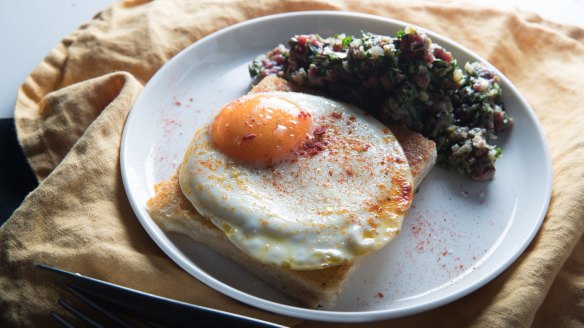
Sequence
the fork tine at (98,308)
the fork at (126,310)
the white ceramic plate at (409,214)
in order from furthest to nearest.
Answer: the white ceramic plate at (409,214) < the fork tine at (98,308) < the fork at (126,310)

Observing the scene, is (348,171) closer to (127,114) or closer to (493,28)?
(127,114)

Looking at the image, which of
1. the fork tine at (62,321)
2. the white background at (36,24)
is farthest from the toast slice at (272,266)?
the white background at (36,24)

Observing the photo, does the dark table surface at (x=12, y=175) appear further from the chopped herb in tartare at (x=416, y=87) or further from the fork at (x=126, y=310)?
the chopped herb in tartare at (x=416, y=87)

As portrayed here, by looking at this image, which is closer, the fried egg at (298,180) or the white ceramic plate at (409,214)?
the fried egg at (298,180)

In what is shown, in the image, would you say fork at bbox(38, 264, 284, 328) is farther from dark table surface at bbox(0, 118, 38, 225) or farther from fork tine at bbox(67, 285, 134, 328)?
dark table surface at bbox(0, 118, 38, 225)

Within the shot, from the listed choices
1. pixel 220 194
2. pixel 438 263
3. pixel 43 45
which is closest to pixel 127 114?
pixel 220 194

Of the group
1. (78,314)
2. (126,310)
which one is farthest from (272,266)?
(78,314)

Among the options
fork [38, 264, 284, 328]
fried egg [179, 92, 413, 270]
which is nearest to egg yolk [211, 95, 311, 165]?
fried egg [179, 92, 413, 270]
